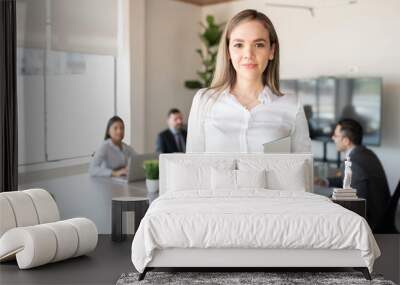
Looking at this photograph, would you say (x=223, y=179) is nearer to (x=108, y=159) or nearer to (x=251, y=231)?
(x=251, y=231)

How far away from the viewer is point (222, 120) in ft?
13.3

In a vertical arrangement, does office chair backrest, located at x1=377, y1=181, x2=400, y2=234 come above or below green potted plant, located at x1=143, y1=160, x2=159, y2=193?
below

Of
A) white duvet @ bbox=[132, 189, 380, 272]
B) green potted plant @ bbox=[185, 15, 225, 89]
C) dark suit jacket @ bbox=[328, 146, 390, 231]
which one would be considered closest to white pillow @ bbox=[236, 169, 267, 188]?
white duvet @ bbox=[132, 189, 380, 272]

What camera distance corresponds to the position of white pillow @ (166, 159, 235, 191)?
428 cm

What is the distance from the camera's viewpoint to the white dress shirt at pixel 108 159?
6.07m

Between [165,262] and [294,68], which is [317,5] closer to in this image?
[294,68]

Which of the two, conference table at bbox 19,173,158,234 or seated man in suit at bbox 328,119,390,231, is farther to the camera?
seated man in suit at bbox 328,119,390,231

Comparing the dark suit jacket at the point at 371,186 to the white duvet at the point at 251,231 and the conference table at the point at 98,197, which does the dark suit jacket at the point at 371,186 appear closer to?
the conference table at the point at 98,197

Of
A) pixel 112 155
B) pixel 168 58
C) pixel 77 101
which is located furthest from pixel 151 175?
pixel 168 58

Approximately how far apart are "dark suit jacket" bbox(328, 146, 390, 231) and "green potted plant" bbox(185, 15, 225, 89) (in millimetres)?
4925

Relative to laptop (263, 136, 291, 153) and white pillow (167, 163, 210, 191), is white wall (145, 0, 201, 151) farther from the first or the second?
laptop (263, 136, 291, 153)

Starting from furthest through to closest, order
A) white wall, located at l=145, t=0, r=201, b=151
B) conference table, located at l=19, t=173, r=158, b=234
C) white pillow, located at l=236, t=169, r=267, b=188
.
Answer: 1. white wall, located at l=145, t=0, r=201, b=151
2. conference table, located at l=19, t=173, r=158, b=234
3. white pillow, located at l=236, t=169, r=267, b=188

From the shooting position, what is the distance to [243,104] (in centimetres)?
407

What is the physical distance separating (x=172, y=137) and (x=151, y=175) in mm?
3198
